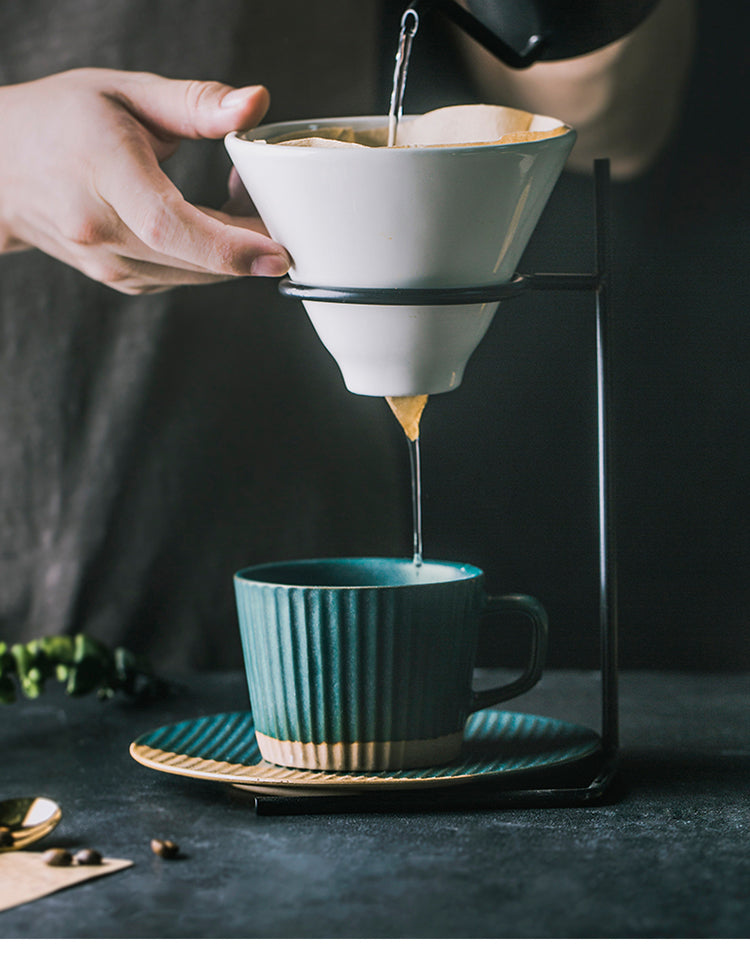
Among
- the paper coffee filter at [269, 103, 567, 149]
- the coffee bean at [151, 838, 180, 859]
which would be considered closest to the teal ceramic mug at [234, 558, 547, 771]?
the coffee bean at [151, 838, 180, 859]

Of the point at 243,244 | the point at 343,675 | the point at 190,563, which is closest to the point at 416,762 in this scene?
the point at 343,675

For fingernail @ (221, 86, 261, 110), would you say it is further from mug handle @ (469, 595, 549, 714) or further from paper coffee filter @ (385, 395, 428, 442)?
mug handle @ (469, 595, 549, 714)

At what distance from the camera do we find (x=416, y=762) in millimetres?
673

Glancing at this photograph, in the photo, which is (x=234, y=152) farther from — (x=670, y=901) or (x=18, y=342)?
(x=18, y=342)

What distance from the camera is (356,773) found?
67 cm

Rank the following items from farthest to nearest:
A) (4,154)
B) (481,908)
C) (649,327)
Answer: (649,327), (4,154), (481,908)

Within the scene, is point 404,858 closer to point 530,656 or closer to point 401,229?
point 530,656

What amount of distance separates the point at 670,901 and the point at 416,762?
181mm

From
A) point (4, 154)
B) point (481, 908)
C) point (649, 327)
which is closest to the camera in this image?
point (481, 908)

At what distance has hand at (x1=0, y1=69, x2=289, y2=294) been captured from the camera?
0.74m

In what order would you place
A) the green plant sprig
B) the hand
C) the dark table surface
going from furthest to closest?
the green plant sprig → the hand → the dark table surface

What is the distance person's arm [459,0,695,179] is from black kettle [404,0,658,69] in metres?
0.30

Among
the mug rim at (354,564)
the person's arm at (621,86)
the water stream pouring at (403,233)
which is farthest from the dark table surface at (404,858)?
the person's arm at (621,86)

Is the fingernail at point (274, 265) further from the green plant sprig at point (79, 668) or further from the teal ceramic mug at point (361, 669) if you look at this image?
the green plant sprig at point (79, 668)
